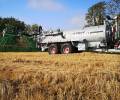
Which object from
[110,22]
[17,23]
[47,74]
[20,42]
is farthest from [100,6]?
[47,74]

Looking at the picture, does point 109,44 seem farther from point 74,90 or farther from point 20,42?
point 74,90

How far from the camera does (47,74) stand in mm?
10148

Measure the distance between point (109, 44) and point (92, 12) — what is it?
40106 millimetres

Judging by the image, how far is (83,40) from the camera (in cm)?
2375

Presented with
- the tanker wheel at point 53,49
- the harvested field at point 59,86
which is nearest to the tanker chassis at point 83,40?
the tanker wheel at point 53,49

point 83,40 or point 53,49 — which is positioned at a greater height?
point 83,40

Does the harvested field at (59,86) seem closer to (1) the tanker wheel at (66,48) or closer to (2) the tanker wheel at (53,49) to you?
(1) the tanker wheel at (66,48)

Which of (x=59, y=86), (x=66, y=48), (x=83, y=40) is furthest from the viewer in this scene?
(x=66, y=48)

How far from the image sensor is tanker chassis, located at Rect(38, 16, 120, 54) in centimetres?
2259

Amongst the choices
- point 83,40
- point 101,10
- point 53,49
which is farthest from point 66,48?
point 101,10

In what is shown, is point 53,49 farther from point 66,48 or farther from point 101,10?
point 101,10

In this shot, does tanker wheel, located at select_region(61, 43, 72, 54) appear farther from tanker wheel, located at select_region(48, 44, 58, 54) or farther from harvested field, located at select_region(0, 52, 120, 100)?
harvested field, located at select_region(0, 52, 120, 100)

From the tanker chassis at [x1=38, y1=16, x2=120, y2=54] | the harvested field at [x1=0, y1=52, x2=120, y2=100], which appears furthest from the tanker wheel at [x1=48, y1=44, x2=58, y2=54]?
the harvested field at [x1=0, y1=52, x2=120, y2=100]

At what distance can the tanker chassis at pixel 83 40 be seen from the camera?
22594 mm
